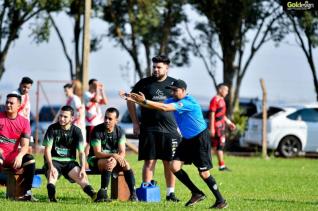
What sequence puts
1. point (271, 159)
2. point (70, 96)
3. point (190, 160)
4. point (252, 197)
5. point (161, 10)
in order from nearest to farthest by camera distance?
point (190, 160), point (252, 197), point (70, 96), point (271, 159), point (161, 10)

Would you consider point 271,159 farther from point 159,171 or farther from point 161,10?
point 161,10

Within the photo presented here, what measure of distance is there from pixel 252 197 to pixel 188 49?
31.3 metres

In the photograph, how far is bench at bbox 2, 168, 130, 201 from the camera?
1459 centimetres

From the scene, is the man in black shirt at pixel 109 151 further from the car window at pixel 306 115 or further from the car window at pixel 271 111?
the car window at pixel 271 111

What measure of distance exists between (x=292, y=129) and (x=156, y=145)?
53.4 feet

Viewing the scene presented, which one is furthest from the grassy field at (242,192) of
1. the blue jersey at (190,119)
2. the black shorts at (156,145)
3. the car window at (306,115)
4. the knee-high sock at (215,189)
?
the car window at (306,115)

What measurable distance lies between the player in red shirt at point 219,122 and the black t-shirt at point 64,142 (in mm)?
8286

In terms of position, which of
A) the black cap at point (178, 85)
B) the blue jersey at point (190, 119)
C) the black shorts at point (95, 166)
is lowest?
the black shorts at point (95, 166)

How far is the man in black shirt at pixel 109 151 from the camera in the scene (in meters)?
14.8

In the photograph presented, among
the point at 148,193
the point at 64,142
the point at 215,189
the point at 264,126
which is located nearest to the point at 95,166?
the point at 64,142

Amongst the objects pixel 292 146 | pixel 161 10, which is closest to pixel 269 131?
pixel 292 146

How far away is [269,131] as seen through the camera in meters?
31.2

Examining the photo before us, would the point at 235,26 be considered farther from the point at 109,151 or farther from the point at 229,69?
the point at 109,151

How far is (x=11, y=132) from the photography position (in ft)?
48.5
